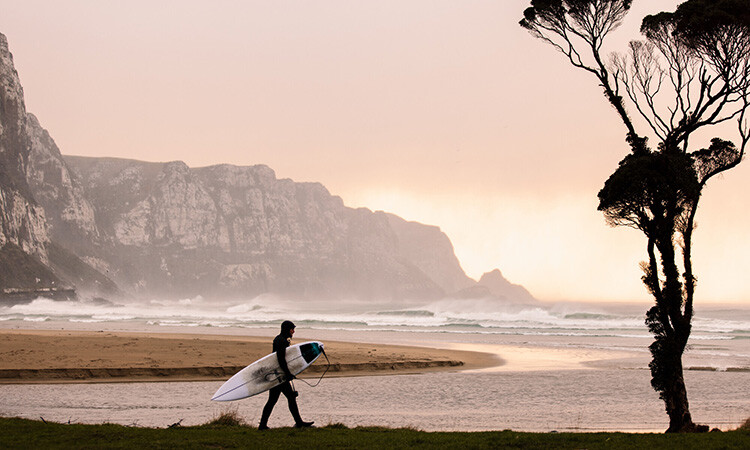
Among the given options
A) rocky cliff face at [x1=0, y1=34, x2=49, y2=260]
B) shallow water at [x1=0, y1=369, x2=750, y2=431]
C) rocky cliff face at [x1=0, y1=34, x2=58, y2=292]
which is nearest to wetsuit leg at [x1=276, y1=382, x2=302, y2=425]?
shallow water at [x1=0, y1=369, x2=750, y2=431]

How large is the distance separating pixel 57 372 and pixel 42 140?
169m

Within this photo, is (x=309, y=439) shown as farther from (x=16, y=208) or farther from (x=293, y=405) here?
(x=16, y=208)

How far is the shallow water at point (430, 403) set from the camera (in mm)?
14070

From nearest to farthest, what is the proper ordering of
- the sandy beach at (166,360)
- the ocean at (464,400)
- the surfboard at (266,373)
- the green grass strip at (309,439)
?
the green grass strip at (309,439) < the surfboard at (266,373) < the ocean at (464,400) < the sandy beach at (166,360)

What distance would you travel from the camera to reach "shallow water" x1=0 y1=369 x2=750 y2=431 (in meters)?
14.1

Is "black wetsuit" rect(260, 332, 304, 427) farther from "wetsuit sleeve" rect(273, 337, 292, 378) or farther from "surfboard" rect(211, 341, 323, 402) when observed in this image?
"surfboard" rect(211, 341, 323, 402)

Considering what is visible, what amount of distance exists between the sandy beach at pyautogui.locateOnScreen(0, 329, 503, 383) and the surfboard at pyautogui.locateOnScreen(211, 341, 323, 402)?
882 centimetres

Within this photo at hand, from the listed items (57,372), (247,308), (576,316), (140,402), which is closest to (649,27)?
(140,402)

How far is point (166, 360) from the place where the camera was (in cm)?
2502

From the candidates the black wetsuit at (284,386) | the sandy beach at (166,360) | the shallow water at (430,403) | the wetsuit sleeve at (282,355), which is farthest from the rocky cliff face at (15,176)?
the wetsuit sleeve at (282,355)

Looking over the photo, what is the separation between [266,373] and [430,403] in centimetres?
593

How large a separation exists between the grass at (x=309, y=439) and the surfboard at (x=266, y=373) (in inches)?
48.9

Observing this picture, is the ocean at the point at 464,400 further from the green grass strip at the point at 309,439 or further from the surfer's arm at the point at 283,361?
the green grass strip at the point at 309,439

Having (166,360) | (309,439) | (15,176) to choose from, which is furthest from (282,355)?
(15,176)
